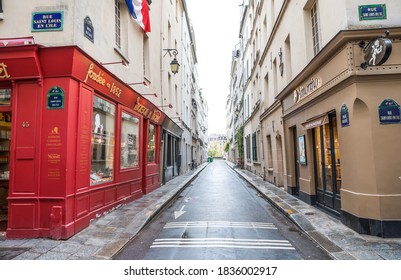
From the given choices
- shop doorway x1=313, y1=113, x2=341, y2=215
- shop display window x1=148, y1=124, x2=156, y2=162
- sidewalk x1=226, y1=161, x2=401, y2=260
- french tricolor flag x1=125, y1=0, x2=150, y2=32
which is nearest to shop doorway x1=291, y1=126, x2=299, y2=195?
shop doorway x1=313, y1=113, x2=341, y2=215

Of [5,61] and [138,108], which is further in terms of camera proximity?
[138,108]

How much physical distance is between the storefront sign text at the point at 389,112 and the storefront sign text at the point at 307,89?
7.31ft

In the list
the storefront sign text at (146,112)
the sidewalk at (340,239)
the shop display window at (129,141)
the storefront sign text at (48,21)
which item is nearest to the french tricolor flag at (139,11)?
the storefront sign text at (146,112)

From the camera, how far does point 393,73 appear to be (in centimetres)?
596

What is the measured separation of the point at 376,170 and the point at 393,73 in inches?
85.5

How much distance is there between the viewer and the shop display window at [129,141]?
965cm

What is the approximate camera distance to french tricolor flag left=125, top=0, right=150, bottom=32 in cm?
975

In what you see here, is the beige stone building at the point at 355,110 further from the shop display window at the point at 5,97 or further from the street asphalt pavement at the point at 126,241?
the shop display window at the point at 5,97

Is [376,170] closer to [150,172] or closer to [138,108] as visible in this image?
[138,108]

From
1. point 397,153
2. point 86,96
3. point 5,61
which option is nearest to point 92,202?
point 86,96

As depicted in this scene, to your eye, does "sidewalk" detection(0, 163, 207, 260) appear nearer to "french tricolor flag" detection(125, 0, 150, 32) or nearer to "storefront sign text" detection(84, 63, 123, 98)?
"storefront sign text" detection(84, 63, 123, 98)

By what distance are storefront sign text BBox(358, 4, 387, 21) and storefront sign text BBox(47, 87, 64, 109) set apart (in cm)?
707

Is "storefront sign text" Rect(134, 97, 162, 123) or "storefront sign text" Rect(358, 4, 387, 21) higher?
"storefront sign text" Rect(358, 4, 387, 21)

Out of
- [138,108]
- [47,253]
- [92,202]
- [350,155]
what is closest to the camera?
[47,253]
